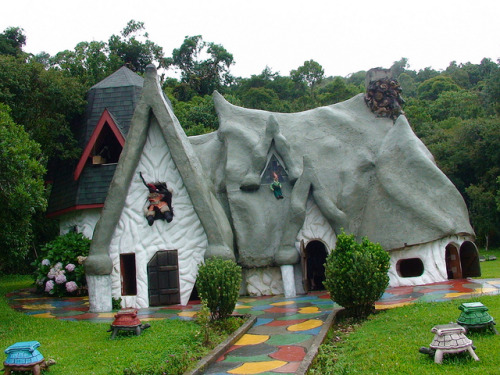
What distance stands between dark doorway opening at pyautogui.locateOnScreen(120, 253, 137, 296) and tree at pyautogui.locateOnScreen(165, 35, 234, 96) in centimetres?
3376

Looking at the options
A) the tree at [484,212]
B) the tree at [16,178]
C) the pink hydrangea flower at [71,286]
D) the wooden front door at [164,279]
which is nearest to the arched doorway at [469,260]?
the wooden front door at [164,279]

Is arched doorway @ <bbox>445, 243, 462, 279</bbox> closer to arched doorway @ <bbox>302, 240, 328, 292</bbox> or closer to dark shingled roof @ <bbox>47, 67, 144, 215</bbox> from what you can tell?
arched doorway @ <bbox>302, 240, 328, 292</bbox>

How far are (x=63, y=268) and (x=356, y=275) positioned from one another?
999 centimetres

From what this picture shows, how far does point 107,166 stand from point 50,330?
8611 mm

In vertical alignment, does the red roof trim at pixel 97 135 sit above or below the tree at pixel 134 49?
below

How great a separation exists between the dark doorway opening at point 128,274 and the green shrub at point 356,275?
5.83 metres

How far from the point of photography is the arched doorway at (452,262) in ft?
46.2

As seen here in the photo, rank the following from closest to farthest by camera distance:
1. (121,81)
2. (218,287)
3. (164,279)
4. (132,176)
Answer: (218,287) < (164,279) < (132,176) < (121,81)

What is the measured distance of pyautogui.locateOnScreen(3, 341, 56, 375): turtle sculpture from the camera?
6559 mm

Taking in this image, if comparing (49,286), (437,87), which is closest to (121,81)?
(49,286)

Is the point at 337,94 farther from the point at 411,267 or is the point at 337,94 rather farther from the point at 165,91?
the point at 411,267

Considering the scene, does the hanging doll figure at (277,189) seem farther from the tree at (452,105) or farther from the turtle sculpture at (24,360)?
the tree at (452,105)

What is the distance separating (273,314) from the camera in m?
11.0

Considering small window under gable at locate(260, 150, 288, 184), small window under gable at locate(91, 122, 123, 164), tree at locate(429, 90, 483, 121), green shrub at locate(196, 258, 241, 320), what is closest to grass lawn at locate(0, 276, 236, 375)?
green shrub at locate(196, 258, 241, 320)
